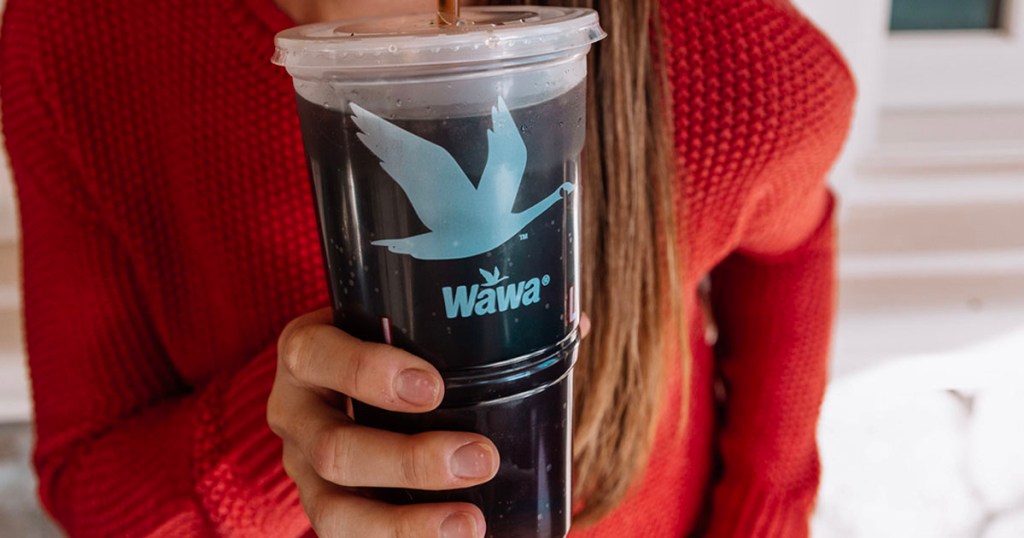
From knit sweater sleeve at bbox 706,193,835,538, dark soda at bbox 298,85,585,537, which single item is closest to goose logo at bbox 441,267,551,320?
dark soda at bbox 298,85,585,537

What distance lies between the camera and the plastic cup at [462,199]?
1.16 feet

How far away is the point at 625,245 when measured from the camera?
0.59m

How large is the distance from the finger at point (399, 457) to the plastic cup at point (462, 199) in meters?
0.01

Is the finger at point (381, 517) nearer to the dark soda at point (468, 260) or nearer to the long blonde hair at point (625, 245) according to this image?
the dark soda at point (468, 260)

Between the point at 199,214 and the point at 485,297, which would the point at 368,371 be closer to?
the point at 485,297

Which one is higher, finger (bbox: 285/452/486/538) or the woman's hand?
the woman's hand

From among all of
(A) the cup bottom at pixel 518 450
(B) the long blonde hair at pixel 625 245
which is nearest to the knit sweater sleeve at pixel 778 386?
(B) the long blonde hair at pixel 625 245

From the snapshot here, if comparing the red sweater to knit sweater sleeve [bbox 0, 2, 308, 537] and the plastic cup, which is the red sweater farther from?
the plastic cup

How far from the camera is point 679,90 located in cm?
59

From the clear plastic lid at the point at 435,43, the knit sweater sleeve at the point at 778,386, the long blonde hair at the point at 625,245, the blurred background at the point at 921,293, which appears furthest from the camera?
the blurred background at the point at 921,293

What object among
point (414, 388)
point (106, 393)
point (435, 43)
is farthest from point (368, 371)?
point (106, 393)

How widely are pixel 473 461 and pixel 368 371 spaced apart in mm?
63

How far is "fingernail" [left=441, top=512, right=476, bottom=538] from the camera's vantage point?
400 millimetres

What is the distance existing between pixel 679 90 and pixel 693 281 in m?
0.16
